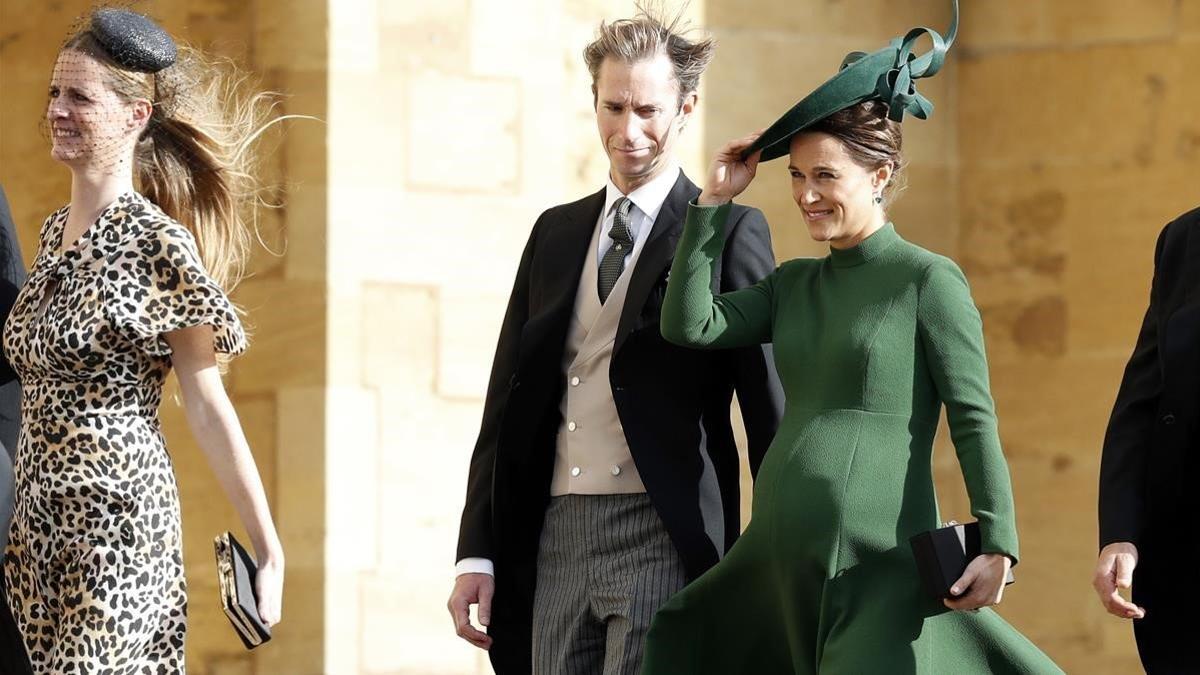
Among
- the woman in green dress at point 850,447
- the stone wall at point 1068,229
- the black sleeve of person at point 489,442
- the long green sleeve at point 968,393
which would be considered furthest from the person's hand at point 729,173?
the stone wall at point 1068,229

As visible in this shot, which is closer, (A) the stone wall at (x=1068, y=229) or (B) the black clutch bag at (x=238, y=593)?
(B) the black clutch bag at (x=238, y=593)

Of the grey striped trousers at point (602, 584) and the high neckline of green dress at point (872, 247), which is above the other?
the high neckline of green dress at point (872, 247)

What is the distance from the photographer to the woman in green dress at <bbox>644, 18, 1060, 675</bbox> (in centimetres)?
425

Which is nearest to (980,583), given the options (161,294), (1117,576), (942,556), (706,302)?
(942,556)

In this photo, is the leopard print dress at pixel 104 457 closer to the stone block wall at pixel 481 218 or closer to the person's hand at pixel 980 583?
the person's hand at pixel 980 583

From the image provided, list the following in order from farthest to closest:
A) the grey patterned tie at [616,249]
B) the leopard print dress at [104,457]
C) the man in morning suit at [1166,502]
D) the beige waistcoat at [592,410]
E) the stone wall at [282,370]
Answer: the stone wall at [282,370]
the grey patterned tie at [616,249]
the beige waistcoat at [592,410]
the man in morning suit at [1166,502]
the leopard print dress at [104,457]

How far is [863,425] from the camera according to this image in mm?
4332

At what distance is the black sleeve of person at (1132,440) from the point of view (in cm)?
461

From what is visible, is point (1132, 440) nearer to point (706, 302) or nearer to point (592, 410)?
point (706, 302)

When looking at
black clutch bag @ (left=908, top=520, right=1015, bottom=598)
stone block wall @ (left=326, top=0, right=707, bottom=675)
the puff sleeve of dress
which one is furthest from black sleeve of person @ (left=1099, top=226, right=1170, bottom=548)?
stone block wall @ (left=326, top=0, right=707, bottom=675)

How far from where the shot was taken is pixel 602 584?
4660 millimetres

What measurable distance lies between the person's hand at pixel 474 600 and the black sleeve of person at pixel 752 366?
58 cm

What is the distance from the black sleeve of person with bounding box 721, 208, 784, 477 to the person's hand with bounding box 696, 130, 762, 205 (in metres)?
0.15

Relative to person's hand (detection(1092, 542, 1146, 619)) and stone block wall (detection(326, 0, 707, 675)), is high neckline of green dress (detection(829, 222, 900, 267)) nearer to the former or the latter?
person's hand (detection(1092, 542, 1146, 619))
